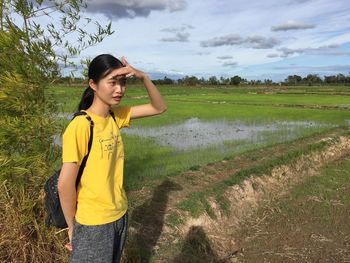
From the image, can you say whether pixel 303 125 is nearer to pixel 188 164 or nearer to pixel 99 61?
pixel 188 164

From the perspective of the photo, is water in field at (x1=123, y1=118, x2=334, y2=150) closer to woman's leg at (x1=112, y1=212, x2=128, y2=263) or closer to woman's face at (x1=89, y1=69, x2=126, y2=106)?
woman's leg at (x1=112, y1=212, x2=128, y2=263)

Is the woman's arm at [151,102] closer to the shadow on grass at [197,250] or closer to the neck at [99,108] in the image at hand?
the neck at [99,108]

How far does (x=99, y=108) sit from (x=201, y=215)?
409 cm

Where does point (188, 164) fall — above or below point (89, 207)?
below

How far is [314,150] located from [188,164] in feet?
12.6

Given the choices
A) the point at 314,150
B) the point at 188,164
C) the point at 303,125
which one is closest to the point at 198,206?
the point at 188,164

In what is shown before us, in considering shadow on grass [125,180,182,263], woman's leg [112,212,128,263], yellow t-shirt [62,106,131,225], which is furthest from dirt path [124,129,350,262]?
yellow t-shirt [62,106,131,225]

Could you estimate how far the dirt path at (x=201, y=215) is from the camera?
5.23m

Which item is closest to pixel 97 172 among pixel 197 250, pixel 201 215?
pixel 197 250

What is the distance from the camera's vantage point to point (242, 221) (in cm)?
688

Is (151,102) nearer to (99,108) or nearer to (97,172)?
(99,108)

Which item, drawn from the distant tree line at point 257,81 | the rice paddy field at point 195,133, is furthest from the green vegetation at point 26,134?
the distant tree line at point 257,81

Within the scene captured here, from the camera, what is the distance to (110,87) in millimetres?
2459

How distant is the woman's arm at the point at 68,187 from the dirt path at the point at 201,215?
100 inches
